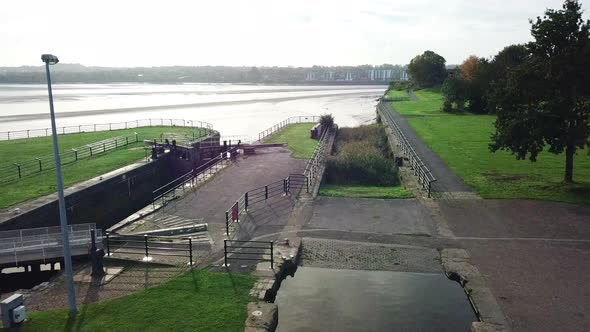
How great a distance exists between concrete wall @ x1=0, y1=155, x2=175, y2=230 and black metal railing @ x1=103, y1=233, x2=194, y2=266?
615 centimetres

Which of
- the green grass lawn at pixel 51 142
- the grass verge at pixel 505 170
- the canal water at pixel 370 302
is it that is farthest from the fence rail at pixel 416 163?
the green grass lawn at pixel 51 142

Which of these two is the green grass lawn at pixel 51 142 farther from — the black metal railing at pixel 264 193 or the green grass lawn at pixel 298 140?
the black metal railing at pixel 264 193

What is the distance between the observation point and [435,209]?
2008 cm

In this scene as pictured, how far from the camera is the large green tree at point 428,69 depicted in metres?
106

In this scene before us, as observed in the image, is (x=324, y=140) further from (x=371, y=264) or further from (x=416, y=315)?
(x=416, y=315)

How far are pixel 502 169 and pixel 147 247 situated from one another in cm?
2077

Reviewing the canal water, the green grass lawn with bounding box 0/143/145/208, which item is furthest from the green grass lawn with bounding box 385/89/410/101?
the canal water

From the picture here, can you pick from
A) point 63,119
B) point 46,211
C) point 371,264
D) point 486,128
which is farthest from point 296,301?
Answer: point 63,119

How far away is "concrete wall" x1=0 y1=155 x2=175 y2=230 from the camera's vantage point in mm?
20797

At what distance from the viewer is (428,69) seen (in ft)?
347

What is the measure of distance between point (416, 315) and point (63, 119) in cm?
7697

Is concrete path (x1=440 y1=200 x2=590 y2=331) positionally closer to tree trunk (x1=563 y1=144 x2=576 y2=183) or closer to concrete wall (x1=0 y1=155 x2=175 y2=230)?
tree trunk (x1=563 y1=144 x2=576 y2=183)

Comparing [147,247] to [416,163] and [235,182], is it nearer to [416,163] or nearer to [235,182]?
[235,182]

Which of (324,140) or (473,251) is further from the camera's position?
(324,140)
